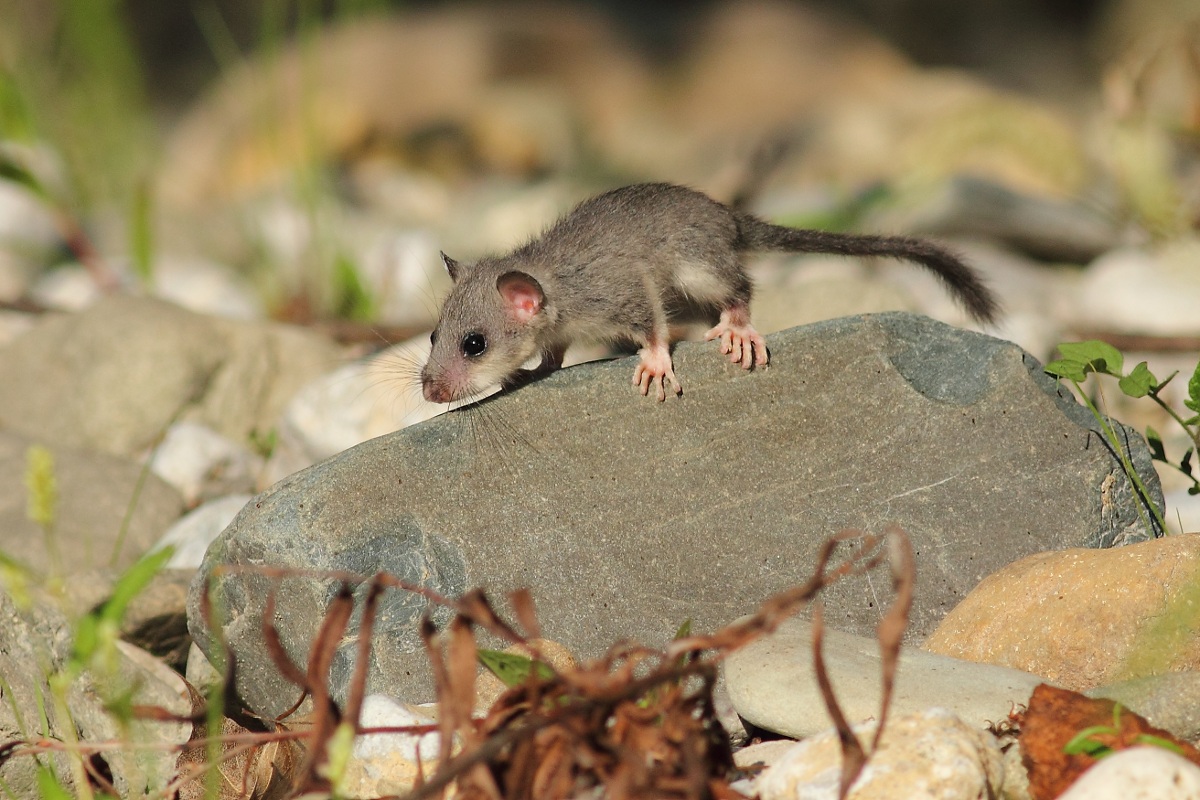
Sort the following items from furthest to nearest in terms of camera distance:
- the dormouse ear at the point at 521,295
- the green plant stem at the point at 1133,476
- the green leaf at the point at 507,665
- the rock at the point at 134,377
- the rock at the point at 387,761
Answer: the rock at the point at 134,377
the dormouse ear at the point at 521,295
the green plant stem at the point at 1133,476
the rock at the point at 387,761
the green leaf at the point at 507,665

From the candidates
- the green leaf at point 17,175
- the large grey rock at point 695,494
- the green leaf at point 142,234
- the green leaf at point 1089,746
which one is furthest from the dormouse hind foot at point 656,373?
the green leaf at point 17,175

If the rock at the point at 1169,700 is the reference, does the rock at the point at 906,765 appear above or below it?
above

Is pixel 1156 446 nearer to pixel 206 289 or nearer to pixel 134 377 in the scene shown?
pixel 134 377

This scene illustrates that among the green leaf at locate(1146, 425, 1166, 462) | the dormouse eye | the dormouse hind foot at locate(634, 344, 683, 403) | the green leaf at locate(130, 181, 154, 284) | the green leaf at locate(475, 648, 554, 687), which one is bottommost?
the green leaf at locate(1146, 425, 1166, 462)

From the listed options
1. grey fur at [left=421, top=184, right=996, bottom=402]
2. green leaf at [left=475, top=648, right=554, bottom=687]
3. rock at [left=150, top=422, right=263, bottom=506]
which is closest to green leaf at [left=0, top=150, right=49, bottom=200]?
rock at [left=150, top=422, right=263, bottom=506]

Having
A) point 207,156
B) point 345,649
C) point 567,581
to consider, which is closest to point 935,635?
point 567,581

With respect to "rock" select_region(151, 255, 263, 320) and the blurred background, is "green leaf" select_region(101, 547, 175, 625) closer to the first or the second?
the blurred background

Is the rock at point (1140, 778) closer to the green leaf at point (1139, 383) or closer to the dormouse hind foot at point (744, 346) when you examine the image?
the green leaf at point (1139, 383)
